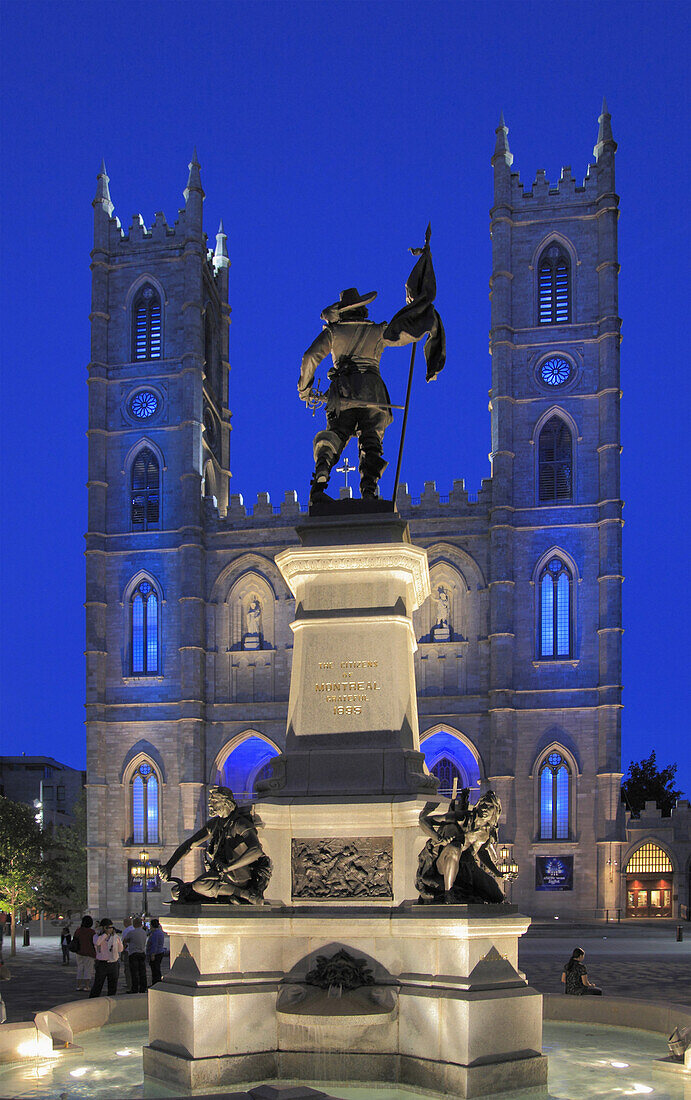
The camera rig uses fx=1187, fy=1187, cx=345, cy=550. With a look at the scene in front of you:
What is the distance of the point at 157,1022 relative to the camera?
26.2ft

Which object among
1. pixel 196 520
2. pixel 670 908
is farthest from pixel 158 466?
pixel 670 908

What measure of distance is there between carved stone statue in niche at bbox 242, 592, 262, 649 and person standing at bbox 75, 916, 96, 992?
29.7 m

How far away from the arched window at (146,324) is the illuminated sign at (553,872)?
26.7 metres

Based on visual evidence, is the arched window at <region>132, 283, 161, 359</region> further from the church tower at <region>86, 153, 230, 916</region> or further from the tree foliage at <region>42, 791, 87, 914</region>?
the tree foliage at <region>42, 791, 87, 914</region>

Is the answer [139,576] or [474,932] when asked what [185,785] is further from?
[474,932]

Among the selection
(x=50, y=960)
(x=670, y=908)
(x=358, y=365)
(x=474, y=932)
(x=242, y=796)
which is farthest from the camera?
(x=242, y=796)

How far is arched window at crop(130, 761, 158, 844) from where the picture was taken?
47125 mm

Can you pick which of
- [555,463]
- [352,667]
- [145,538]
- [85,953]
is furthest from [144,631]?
[352,667]

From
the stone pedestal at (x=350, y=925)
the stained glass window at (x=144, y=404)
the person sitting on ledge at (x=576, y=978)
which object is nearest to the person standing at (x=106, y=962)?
the person sitting on ledge at (x=576, y=978)

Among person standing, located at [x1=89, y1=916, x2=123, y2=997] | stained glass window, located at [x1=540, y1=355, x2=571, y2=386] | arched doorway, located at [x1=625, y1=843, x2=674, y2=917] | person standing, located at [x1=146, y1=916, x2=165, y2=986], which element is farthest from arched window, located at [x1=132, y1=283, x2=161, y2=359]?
person standing, located at [x1=89, y1=916, x2=123, y2=997]

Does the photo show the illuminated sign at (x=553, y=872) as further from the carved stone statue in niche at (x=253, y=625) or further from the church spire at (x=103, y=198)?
the church spire at (x=103, y=198)

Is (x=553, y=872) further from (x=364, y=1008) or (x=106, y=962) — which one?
(x=364, y=1008)

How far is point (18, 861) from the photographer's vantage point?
35.7 metres

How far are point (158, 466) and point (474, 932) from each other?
1732 inches
